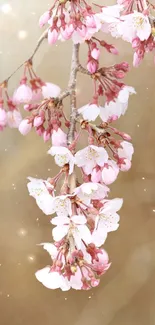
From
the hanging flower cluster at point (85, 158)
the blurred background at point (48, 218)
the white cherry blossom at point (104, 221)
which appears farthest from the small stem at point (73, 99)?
the blurred background at point (48, 218)

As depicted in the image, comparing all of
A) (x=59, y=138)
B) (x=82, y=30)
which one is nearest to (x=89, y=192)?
(x=59, y=138)

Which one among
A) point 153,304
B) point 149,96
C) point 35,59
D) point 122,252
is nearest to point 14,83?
point 35,59

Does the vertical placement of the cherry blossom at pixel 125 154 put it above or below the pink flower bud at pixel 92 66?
below

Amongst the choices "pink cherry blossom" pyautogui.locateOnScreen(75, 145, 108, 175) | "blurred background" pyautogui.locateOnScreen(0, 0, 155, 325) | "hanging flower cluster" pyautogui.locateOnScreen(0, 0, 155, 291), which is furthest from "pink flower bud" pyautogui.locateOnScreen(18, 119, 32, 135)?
"blurred background" pyautogui.locateOnScreen(0, 0, 155, 325)

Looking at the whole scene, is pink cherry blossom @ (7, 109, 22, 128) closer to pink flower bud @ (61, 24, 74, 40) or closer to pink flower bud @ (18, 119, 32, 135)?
pink flower bud @ (18, 119, 32, 135)

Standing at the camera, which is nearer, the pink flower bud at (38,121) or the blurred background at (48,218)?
→ the pink flower bud at (38,121)

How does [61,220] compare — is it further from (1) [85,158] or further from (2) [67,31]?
(2) [67,31]

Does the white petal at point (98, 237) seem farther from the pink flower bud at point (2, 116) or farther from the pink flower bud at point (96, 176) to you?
the pink flower bud at point (2, 116)
